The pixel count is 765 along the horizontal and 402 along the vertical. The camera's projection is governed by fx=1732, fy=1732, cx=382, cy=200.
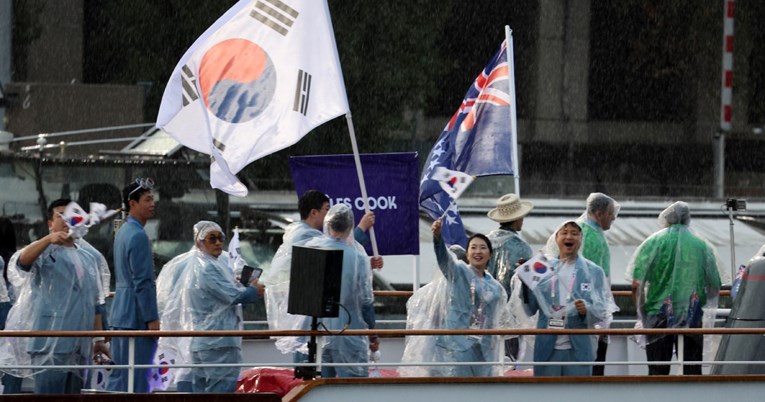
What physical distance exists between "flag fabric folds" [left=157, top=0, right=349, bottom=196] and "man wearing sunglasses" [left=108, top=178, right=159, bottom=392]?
410 millimetres

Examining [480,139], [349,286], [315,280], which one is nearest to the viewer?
[315,280]

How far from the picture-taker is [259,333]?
8.19 m

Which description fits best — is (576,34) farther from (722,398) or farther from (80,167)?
(722,398)

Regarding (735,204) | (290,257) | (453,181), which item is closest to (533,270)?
(453,181)

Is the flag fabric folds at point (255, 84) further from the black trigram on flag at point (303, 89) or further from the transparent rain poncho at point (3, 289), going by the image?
the transparent rain poncho at point (3, 289)

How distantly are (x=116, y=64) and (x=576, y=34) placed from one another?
Answer: 285 inches

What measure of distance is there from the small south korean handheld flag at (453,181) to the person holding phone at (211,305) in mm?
1189

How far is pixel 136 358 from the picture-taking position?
29.4ft

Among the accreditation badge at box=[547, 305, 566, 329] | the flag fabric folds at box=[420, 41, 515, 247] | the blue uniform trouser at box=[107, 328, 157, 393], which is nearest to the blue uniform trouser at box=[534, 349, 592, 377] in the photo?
the accreditation badge at box=[547, 305, 566, 329]

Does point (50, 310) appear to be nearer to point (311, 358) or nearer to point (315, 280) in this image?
point (311, 358)

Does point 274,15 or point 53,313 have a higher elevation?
point 274,15

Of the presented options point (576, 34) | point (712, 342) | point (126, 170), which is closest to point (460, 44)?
point (576, 34)

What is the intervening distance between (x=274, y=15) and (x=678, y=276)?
2608 mm

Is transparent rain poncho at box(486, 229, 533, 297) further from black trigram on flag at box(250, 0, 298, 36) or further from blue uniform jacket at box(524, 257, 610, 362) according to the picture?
black trigram on flag at box(250, 0, 298, 36)
